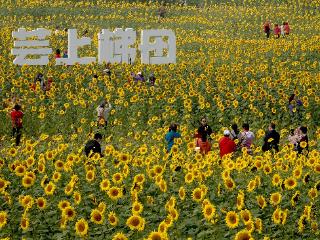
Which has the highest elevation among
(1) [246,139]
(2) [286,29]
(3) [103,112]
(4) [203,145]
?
(2) [286,29]

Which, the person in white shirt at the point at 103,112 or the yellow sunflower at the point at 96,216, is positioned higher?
the person in white shirt at the point at 103,112

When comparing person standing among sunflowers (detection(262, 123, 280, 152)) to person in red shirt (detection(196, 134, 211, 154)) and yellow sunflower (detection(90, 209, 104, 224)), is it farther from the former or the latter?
yellow sunflower (detection(90, 209, 104, 224))

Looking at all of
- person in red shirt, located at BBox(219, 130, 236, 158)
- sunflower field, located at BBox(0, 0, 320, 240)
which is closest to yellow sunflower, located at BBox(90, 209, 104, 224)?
sunflower field, located at BBox(0, 0, 320, 240)

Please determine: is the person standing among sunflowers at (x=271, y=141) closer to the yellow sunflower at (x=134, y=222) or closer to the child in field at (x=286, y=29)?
the yellow sunflower at (x=134, y=222)

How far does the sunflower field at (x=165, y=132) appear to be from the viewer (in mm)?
8438

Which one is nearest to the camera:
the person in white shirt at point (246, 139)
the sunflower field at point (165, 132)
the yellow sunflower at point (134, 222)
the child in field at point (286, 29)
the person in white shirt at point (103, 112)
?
the yellow sunflower at point (134, 222)

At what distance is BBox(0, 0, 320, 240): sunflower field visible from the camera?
27.7 ft

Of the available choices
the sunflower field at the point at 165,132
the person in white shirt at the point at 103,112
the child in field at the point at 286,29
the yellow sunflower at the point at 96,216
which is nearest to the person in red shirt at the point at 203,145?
the sunflower field at the point at 165,132

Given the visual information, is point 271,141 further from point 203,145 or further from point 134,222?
point 134,222

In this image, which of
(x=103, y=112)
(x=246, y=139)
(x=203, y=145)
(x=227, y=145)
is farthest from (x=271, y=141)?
(x=103, y=112)

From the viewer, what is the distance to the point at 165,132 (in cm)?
1589

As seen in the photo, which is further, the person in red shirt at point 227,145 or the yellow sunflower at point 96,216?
the person in red shirt at point 227,145

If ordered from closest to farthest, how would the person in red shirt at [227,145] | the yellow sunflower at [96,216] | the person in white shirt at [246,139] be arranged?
1. the yellow sunflower at [96,216]
2. the person in red shirt at [227,145]
3. the person in white shirt at [246,139]

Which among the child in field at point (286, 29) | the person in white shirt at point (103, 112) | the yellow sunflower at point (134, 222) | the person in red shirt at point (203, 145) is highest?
the child in field at point (286, 29)
